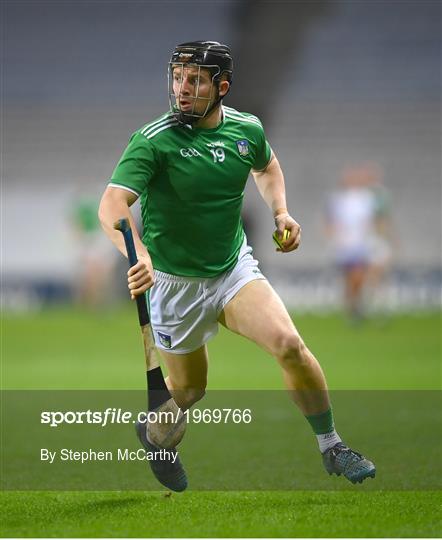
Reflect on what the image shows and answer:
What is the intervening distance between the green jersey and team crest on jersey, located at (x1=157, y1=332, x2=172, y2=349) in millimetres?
322

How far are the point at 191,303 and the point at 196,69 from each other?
1115 mm

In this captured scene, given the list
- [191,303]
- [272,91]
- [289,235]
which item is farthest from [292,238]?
[272,91]

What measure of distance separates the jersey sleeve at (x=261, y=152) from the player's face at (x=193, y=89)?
0.40m

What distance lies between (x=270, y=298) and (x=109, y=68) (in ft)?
66.3

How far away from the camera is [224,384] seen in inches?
398

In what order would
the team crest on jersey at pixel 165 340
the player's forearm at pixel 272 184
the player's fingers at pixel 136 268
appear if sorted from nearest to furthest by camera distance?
the player's fingers at pixel 136 268, the team crest on jersey at pixel 165 340, the player's forearm at pixel 272 184

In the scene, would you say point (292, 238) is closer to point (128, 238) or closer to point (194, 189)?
point (194, 189)

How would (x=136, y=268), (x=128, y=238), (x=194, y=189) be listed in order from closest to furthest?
(x=136, y=268) < (x=128, y=238) < (x=194, y=189)

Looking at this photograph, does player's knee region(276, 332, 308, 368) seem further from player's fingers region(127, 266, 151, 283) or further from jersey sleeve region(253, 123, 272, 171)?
jersey sleeve region(253, 123, 272, 171)

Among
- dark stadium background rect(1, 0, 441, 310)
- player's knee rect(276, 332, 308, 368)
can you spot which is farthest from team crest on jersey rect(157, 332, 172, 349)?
dark stadium background rect(1, 0, 441, 310)

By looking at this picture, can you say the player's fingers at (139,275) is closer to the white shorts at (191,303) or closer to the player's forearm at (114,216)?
the player's forearm at (114,216)

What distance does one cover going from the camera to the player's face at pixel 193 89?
5621 millimetres

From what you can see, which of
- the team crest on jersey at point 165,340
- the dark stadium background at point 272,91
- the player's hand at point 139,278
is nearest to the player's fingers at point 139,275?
the player's hand at point 139,278

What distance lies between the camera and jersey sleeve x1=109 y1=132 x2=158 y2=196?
535 centimetres
